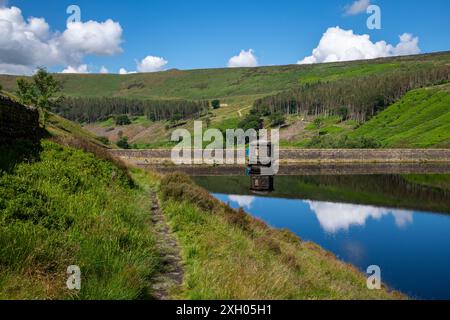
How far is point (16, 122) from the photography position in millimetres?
16141

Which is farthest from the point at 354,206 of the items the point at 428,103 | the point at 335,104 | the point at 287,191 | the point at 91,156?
the point at 335,104

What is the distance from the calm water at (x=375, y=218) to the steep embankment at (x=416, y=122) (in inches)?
1662

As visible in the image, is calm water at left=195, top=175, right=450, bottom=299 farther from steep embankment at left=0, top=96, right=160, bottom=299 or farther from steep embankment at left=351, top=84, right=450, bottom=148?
steep embankment at left=351, top=84, right=450, bottom=148

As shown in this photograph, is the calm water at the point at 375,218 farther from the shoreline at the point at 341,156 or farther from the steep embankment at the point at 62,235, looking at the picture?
the shoreline at the point at 341,156

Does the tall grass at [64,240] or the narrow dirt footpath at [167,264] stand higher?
the tall grass at [64,240]

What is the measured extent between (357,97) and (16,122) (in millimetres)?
159739

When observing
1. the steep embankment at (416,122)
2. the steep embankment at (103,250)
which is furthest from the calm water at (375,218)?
the steep embankment at (416,122)

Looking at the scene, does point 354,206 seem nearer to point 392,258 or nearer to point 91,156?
point 392,258

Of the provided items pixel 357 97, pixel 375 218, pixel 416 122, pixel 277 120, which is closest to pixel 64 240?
pixel 375 218

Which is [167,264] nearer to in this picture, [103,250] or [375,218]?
[103,250]

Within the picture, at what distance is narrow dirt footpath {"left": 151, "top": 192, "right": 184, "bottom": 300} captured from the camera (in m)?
7.58

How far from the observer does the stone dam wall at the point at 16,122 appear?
47.3 feet

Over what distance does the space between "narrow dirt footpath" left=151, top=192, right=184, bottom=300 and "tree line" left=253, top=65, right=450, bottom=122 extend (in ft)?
492

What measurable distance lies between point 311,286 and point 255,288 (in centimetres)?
307
